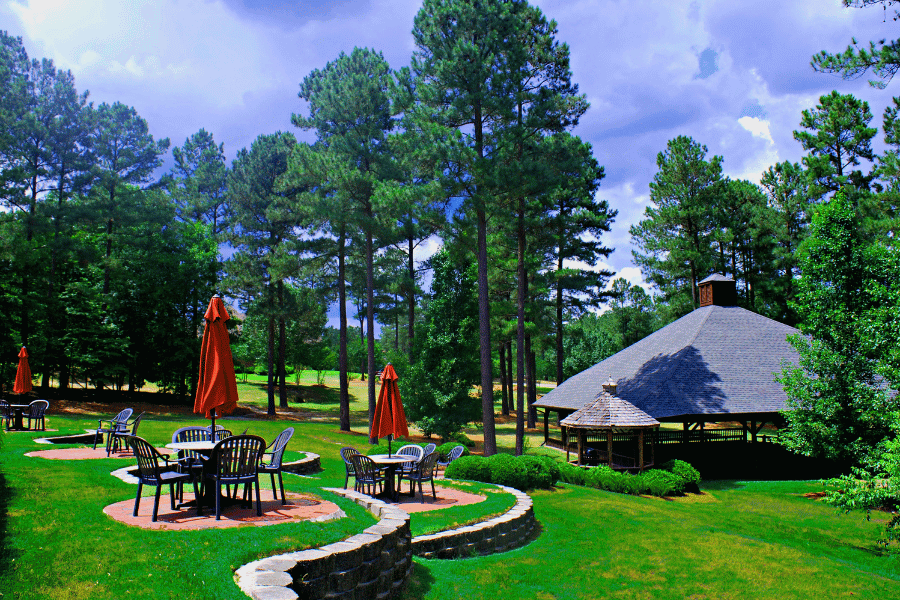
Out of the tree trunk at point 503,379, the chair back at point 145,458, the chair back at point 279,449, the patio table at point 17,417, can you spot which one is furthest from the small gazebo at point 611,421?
the tree trunk at point 503,379

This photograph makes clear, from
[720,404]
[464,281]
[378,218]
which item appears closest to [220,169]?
[378,218]

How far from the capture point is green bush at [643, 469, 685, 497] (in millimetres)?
14898

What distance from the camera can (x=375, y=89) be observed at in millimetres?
23562

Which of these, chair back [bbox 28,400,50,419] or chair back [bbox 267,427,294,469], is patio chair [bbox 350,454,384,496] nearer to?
chair back [bbox 267,427,294,469]

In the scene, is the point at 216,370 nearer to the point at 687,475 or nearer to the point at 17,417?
the point at 17,417

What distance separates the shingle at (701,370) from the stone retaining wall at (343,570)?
14.0m

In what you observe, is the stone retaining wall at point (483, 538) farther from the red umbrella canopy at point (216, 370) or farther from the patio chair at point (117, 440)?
the patio chair at point (117, 440)

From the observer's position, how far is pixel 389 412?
10.1 metres

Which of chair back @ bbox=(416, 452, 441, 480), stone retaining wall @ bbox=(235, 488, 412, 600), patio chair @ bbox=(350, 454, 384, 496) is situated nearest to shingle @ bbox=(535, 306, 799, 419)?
chair back @ bbox=(416, 452, 441, 480)

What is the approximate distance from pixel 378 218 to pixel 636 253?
19.5m

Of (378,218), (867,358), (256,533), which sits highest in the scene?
(378,218)

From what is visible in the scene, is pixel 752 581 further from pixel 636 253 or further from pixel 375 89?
pixel 636 253

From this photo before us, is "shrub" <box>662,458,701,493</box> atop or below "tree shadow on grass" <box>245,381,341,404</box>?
below

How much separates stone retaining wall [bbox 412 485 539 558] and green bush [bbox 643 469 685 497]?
7475 mm
